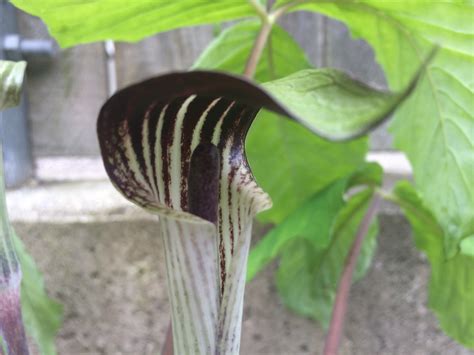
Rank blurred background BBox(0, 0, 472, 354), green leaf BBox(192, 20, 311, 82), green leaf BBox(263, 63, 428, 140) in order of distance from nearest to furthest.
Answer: green leaf BBox(263, 63, 428, 140), green leaf BBox(192, 20, 311, 82), blurred background BBox(0, 0, 472, 354)

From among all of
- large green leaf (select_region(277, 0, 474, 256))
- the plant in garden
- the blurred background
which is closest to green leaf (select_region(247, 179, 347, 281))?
large green leaf (select_region(277, 0, 474, 256))

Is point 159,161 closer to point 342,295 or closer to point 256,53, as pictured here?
point 256,53

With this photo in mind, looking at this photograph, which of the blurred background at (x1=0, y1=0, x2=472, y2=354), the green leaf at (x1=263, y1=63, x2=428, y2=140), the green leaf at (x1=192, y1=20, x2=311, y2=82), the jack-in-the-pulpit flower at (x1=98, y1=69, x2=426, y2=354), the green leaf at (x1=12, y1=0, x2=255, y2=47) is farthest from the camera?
Answer: the blurred background at (x1=0, y1=0, x2=472, y2=354)

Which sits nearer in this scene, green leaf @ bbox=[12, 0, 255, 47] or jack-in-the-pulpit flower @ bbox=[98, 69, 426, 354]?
jack-in-the-pulpit flower @ bbox=[98, 69, 426, 354]

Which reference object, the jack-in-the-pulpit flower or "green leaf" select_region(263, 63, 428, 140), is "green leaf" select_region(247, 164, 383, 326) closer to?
the jack-in-the-pulpit flower

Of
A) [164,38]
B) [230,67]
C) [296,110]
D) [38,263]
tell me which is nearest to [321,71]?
[296,110]

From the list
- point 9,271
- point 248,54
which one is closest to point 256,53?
point 248,54
